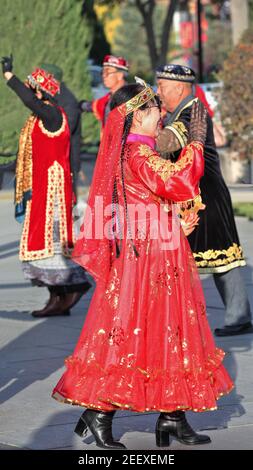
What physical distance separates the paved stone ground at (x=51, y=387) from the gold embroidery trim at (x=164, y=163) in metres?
1.31

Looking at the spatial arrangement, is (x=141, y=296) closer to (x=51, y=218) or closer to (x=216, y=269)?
(x=216, y=269)

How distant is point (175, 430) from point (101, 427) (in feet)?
1.14

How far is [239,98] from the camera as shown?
62.8ft

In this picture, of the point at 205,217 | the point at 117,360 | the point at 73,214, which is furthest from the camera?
the point at 73,214

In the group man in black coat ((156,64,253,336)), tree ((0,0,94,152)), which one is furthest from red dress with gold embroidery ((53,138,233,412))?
tree ((0,0,94,152))

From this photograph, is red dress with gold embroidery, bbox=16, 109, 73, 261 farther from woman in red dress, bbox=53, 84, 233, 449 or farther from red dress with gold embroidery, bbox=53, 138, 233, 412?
red dress with gold embroidery, bbox=53, 138, 233, 412

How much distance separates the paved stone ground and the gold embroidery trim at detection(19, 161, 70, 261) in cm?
50

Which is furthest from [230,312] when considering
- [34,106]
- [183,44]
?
[183,44]

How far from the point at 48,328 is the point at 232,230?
1.60 meters

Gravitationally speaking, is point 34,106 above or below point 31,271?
above

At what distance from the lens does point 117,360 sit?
21.0 ft

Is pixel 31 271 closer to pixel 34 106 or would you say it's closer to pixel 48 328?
pixel 48 328

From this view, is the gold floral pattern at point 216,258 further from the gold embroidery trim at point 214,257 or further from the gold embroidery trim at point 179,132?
the gold embroidery trim at point 179,132

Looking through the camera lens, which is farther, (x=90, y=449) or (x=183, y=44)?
(x=183, y=44)
